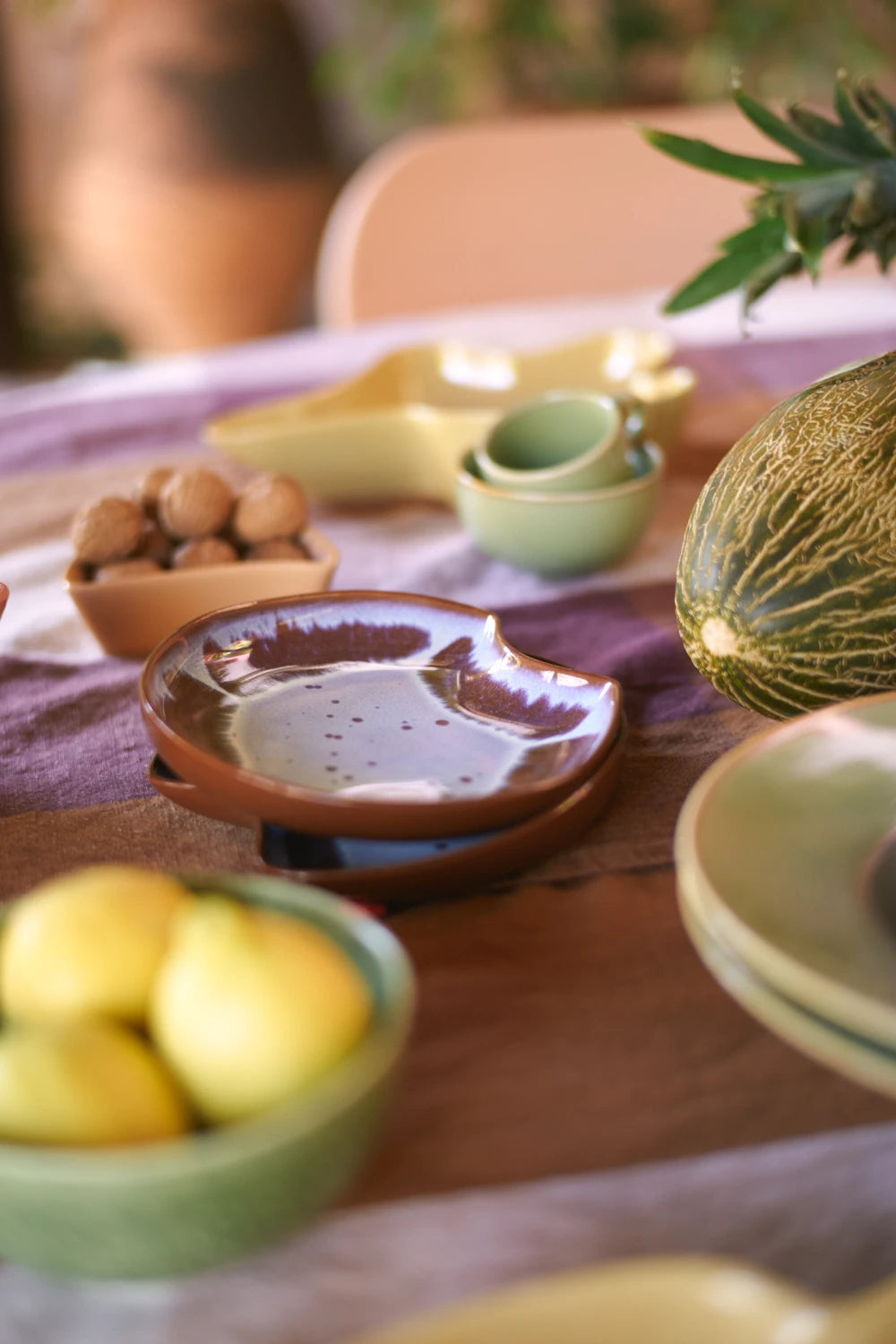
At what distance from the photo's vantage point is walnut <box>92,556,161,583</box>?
1.80 feet

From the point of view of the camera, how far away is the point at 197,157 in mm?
2346

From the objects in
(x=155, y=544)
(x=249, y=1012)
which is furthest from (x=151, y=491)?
(x=249, y=1012)

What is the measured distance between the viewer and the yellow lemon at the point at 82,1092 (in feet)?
0.78

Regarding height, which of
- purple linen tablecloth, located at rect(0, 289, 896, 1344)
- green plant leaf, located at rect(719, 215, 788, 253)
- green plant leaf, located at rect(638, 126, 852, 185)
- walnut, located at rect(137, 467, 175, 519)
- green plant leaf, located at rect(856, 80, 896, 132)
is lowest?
purple linen tablecloth, located at rect(0, 289, 896, 1344)

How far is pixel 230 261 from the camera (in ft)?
8.02

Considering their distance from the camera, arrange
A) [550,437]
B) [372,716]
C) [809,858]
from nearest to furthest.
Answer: [809,858]
[372,716]
[550,437]

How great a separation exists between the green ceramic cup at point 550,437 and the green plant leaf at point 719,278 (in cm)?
12

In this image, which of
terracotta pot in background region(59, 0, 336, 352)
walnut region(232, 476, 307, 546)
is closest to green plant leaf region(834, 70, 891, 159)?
walnut region(232, 476, 307, 546)

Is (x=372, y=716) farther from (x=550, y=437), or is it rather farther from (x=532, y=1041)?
(x=550, y=437)

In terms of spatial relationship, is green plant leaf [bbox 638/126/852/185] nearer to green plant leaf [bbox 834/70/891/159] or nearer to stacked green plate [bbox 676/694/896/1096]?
green plant leaf [bbox 834/70/891/159]

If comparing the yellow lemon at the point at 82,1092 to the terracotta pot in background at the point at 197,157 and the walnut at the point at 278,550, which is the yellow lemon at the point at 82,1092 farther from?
the terracotta pot in background at the point at 197,157

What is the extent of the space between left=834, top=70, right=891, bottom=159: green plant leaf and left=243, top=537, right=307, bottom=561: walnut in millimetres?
275

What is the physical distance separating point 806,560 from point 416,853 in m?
0.16

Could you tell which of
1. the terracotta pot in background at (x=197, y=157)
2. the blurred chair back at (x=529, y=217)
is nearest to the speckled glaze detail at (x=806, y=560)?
the blurred chair back at (x=529, y=217)
